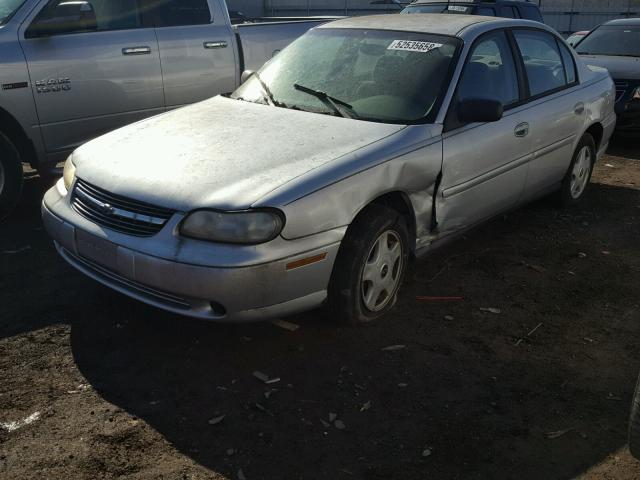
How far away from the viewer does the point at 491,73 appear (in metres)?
4.77

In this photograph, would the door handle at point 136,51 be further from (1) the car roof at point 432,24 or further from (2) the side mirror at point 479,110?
(2) the side mirror at point 479,110

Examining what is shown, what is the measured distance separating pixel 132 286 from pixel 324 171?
116 cm

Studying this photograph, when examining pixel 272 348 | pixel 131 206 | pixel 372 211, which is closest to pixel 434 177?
pixel 372 211

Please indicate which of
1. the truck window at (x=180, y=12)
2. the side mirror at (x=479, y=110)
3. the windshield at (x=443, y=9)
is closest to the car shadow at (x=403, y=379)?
the side mirror at (x=479, y=110)

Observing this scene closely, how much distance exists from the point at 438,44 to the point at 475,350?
2.03 metres

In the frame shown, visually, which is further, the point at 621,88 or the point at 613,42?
the point at 613,42

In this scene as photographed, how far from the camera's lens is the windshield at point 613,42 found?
9.75 meters

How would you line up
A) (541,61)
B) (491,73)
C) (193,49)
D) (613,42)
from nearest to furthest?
(491,73)
(541,61)
(193,49)
(613,42)

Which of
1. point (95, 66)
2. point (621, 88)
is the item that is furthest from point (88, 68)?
point (621, 88)

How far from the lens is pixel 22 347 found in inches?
145

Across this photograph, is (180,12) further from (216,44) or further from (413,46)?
(413,46)

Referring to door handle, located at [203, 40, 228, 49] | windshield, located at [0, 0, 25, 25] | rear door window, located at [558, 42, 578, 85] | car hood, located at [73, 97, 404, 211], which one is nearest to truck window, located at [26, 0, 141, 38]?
windshield, located at [0, 0, 25, 25]

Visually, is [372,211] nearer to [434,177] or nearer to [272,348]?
[434,177]

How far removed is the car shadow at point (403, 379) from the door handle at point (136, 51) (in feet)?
8.44
